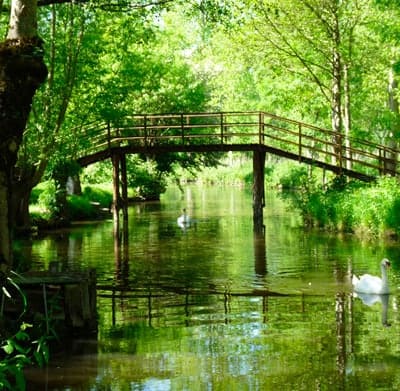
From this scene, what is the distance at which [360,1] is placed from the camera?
36500mm

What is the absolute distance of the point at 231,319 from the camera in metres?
15.6

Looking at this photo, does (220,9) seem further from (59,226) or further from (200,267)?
(59,226)

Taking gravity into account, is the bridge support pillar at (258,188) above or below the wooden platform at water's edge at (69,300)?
above

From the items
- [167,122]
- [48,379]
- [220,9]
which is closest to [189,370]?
[48,379]

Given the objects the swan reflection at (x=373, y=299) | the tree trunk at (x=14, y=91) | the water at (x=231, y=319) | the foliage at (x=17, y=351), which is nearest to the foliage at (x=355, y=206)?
the water at (x=231, y=319)

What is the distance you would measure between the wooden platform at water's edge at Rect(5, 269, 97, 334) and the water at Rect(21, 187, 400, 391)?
0.45 m

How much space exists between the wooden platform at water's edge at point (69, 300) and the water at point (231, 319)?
45cm

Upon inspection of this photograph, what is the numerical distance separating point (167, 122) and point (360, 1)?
1300 cm

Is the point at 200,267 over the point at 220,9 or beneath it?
beneath

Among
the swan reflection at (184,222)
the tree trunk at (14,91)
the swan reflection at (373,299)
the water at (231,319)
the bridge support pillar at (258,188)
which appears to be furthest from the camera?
the swan reflection at (184,222)

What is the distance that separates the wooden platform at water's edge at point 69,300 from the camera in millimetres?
13930

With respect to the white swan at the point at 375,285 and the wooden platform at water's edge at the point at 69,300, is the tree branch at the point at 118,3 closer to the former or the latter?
the wooden platform at water's edge at the point at 69,300

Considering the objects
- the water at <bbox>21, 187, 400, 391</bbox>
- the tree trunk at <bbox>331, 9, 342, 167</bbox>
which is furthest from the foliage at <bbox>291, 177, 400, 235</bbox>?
the tree trunk at <bbox>331, 9, 342, 167</bbox>

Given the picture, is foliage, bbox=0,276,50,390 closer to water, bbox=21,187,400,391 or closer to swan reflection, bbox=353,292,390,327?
water, bbox=21,187,400,391
